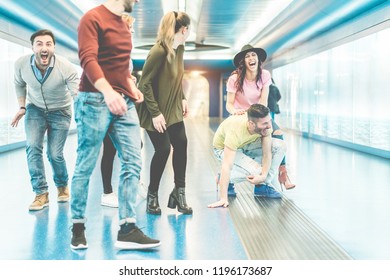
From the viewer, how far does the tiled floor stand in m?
2.64

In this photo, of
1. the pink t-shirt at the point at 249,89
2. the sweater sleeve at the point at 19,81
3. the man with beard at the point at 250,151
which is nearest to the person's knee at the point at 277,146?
the man with beard at the point at 250,151

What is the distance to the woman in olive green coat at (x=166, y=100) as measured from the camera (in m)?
3.25

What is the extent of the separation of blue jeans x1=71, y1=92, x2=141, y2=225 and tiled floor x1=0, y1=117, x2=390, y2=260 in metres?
0.27

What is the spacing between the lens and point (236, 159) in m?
4.10

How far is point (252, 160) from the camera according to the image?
4.08 meters

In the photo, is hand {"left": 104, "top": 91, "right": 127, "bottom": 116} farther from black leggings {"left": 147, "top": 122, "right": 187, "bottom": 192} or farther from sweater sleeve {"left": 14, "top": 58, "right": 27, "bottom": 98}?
sweater sleeve {"left": 14, "top": 58, "right": 27, "bottom": 98}

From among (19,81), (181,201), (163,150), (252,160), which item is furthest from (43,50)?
(252,160)

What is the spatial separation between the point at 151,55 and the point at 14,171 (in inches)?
138

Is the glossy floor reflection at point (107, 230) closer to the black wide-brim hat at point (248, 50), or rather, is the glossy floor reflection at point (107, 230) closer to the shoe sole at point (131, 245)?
the shoe sole at point (131, 245)

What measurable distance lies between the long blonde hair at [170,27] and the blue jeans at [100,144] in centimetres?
79

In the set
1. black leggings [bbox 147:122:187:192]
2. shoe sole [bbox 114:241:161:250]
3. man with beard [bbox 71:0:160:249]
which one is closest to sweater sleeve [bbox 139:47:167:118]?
black leggings [bbox 147:122:187:192]

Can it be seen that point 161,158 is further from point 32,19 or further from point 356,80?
point 356,80

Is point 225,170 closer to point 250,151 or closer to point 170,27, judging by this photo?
point 250,151
